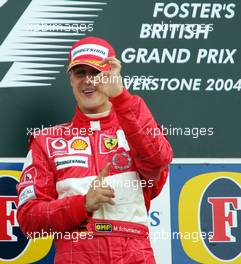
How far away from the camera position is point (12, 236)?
10.8 ft

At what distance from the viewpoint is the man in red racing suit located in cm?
269

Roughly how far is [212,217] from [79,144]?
2.41 feet

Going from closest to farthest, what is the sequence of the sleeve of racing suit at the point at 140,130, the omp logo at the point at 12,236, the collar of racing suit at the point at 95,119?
1. the sleeve of racing suit at the point at 140,130
2. the collar of racing suit at the point at 95,119
3. the omp logo at the point at 12,236

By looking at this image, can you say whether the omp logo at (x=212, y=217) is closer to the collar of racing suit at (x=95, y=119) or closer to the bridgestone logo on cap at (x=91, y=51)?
the collar of racing suit at (x=95, y=119)

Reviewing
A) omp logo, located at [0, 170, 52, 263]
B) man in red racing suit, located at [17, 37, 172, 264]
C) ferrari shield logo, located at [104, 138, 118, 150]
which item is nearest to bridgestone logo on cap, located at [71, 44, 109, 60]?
man in red racing suit, located at [17, 37, 172, 264]

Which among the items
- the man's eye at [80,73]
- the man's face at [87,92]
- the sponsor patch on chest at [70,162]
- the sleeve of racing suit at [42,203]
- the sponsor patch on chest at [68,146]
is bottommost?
the sleeve of racing suit at [42,203]

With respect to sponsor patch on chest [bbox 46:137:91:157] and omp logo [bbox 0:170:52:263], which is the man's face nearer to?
sponsor patch on chest [bbox 46:137:91:157]

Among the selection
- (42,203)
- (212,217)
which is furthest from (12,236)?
(212,217)

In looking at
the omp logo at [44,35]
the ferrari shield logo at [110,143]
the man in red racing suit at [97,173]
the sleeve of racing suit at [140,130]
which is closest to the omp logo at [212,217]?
the man in red racing suit at [97,173]

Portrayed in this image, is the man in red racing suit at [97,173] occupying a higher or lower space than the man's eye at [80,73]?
lower

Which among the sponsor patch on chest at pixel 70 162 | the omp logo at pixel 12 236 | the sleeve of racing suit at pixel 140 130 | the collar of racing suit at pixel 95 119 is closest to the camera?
the sleeve of racing suit at pixel 140 130

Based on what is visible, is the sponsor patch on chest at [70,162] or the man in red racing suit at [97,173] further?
the sponsor patch on chest at [70,162]

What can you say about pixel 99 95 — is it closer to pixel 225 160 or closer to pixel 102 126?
pixel 102 126

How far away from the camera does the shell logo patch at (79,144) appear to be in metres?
2.94
